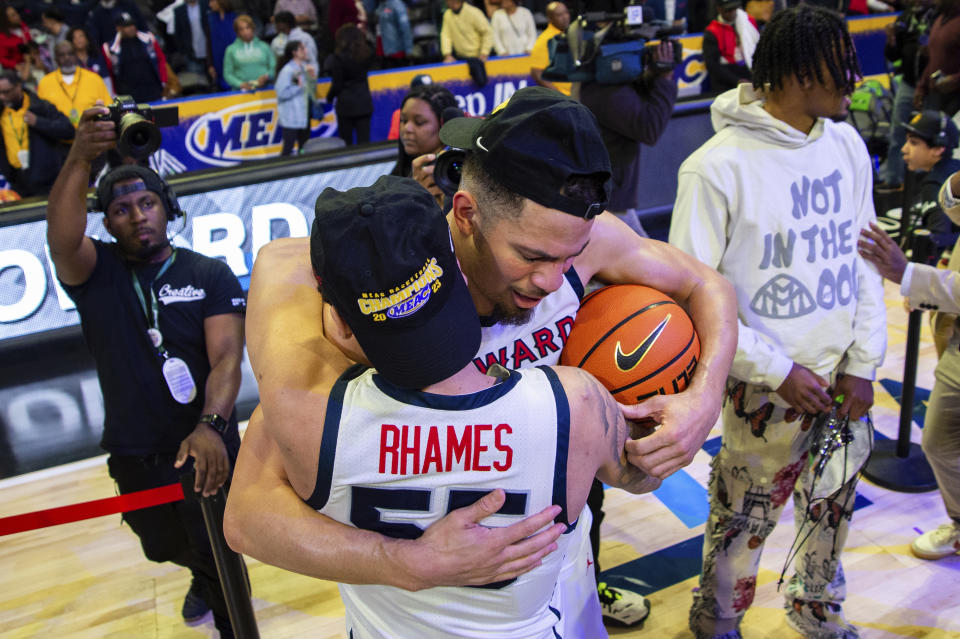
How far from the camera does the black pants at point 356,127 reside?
8.52 metres

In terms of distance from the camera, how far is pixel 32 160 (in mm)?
7371

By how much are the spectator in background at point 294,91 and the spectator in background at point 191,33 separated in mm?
1888

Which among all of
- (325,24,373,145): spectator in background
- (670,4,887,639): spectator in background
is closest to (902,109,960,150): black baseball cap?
(670,4,887,639): spectator in background

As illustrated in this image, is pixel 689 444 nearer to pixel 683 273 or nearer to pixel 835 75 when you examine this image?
pixel 683 273

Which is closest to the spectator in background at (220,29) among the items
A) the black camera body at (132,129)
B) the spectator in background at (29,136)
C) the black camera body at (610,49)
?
the spectator in background at (29,136)

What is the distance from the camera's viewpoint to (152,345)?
3.00m

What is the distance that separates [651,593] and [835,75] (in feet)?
7.24

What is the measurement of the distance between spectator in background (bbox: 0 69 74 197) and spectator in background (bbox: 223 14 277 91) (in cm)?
236

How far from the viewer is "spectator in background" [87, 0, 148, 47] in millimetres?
8977

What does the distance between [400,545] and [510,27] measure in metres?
9.99

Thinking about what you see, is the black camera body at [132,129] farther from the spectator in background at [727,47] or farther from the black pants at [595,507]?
the spectator in background at [727,47]

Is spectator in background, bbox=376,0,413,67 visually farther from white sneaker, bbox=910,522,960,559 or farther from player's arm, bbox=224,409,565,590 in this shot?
player's arm, bbox=224,409,565,590

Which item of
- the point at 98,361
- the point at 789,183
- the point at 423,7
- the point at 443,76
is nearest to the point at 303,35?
the point at 443,76

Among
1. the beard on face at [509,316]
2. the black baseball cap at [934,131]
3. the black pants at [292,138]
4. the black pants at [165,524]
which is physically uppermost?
the beard on face at [509,316]
